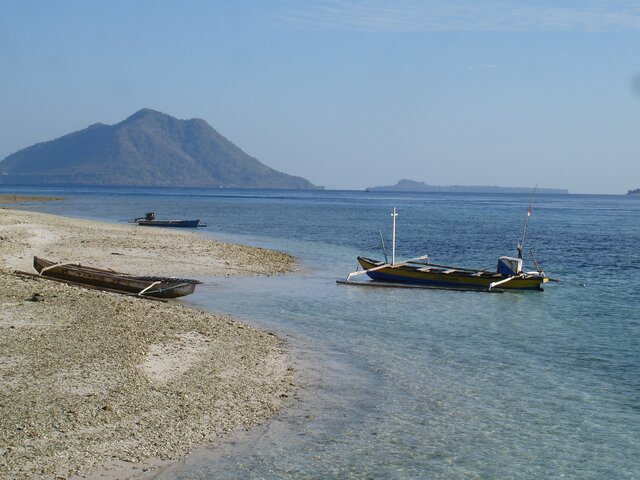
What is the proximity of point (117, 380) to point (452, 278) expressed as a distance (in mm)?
19079

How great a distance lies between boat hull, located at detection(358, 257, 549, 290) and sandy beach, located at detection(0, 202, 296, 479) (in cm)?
1150

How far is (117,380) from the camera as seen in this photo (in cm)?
1338

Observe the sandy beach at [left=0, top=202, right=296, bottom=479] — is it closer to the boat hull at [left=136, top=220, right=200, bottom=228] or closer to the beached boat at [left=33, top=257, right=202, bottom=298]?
the beached boat at [left=33, top=257, right=202, bottom=298]

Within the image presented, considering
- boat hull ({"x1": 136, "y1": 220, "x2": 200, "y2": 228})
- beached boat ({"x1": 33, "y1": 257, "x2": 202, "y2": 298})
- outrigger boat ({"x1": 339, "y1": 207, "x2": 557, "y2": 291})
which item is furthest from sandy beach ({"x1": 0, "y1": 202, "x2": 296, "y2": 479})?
boat hull ({"x1": 136, "y1": 220, "x2": 200, "y2": 228})

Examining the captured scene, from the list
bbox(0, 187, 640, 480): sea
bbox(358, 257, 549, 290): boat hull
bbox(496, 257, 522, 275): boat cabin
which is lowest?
bbox(0, 187, 640, 480): sea

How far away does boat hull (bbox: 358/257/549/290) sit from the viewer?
96.9 feet

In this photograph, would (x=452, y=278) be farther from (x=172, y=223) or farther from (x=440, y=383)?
(x=172, y=223)

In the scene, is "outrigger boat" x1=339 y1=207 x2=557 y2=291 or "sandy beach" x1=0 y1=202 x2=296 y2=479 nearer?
"sandy beach" x1=0 y1=202 x2=296 y2=479

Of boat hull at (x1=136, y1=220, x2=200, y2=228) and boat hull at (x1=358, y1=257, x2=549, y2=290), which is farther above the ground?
boat hull at (x1=136, y1=220, x2=200, y2=228)

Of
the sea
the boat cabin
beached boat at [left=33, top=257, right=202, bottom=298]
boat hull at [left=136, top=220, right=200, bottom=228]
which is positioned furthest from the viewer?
boat hull at [left=136, top=220, right=200, bottom=228]

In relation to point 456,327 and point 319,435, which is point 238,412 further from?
point 456,327

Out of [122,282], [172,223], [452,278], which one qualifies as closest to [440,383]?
[122,282]

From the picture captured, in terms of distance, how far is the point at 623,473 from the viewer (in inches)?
439

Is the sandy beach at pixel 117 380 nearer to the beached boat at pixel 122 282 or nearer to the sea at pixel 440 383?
the sea at pixel 440 383
